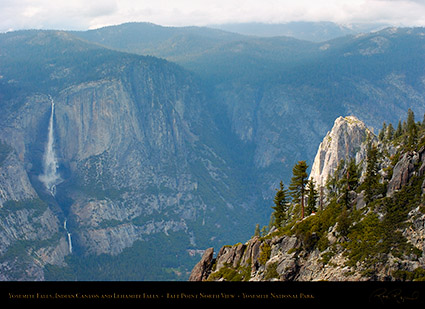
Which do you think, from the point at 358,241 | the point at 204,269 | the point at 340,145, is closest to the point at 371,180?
the point at 358,241

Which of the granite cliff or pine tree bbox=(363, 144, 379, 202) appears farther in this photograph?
pine tree bbox=(363, 144, 379, 202)

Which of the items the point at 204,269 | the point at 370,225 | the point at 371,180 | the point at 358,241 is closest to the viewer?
the point at 358,241

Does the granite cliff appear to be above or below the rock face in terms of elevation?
above

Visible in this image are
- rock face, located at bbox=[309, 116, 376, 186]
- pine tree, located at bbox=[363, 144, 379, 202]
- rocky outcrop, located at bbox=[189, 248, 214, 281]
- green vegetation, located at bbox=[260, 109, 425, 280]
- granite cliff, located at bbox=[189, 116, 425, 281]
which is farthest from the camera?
rock face, located at bbox=[309, 116, 376, 186]

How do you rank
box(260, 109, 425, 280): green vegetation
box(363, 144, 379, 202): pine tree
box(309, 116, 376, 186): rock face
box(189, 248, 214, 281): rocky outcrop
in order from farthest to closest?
1. box(309, 116, 376, 186): rock face
2. box(189, 248, 214, 281): rocky outcrop
3. box(363, 144, 379, 202): pine tree
4. box(260, 109, 425, 280): green vegetation

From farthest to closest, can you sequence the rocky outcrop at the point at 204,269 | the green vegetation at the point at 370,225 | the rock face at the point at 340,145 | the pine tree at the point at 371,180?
1. the rock face at the point at 340,145
2. the rocky outcrop at the point at 204,269
3. the pine tree at the point at 371,180
4. the green vegetation at the point at 370,225

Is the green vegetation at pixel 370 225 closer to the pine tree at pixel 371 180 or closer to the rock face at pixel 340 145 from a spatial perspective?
the pine tree at pixel 371 180

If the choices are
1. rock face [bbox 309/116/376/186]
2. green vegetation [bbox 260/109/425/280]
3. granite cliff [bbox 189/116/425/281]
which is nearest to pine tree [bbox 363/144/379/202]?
green vegetation [bbox 260/109/425/280]

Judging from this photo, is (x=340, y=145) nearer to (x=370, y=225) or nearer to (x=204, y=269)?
(x=204, y=269)

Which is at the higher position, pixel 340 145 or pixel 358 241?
pixel 358 241

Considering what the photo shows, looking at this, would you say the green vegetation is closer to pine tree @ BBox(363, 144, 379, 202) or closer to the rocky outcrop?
pine tree @ BBox(363, 144, 379, 202)

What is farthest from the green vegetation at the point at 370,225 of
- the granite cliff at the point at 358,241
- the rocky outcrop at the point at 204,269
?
the rocky outcrop at the point at 204,269
